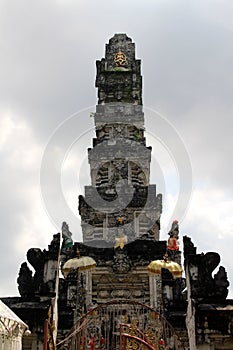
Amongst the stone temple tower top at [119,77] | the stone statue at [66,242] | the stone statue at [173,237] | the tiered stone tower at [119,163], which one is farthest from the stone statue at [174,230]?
the stone temple tower top at [119,77]

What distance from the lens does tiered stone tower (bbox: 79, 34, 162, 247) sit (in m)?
32.3

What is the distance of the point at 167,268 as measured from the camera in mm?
20359

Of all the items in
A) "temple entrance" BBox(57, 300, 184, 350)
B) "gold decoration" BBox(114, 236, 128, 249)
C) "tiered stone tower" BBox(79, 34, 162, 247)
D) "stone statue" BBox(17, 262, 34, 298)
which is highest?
"tiered stone tower" BBox(79, 34, 162, 247)

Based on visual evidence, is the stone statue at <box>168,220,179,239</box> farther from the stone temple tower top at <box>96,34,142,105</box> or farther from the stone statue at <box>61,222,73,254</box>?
the stone temple tower top at <box>96,34,142,105</box>

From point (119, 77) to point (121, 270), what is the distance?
21075 millimetres

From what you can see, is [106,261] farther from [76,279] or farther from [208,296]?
[208,296]

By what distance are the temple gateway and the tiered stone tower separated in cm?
7

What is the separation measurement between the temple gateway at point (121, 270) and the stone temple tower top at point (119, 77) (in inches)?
3.5

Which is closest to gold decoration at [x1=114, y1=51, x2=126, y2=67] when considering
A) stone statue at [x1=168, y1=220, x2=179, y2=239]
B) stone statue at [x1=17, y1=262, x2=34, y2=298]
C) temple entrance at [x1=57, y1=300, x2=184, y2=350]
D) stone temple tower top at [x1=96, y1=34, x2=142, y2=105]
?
stone temple tower top at [x1=96, y1=34, x2=142, y2=105]

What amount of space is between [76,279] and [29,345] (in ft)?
36.1

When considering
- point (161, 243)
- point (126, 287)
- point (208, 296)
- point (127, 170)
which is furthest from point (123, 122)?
point (208, 296)

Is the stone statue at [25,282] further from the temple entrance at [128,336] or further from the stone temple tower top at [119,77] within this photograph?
the stone temple tower top at [119,77]

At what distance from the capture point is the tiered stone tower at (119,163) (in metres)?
32.3

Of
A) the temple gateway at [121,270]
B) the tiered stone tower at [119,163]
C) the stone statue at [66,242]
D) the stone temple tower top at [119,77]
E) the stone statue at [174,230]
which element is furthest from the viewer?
the stone temple tower top at [119,77]
